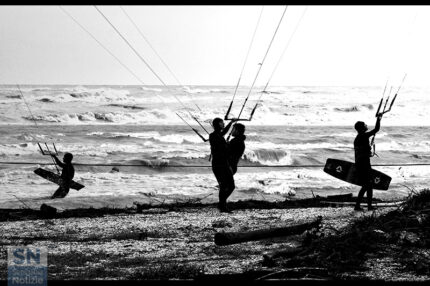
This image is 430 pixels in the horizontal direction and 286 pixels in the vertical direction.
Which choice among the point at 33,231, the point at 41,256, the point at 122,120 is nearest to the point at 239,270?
the point at 41,256

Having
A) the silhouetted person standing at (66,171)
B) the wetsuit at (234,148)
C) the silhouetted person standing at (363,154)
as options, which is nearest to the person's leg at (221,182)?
the wetsuit at (234,148)

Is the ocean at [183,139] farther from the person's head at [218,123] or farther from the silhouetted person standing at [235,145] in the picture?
the person's head at [218,123]

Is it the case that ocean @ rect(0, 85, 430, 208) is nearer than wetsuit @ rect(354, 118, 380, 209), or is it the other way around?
wetsuit @ rect(354, 118, 380, 209)

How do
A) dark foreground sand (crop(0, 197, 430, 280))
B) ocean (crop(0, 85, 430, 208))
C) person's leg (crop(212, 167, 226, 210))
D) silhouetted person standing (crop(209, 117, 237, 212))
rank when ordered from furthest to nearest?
ocean (crop(0, 85, 430, 208)) → person's leg (crop(212, 167, 226, 210)) → silhouetted person standing (crop(209, 117, 237, 212)) → dark foreground sand (crop(0, 197, 430, 280))

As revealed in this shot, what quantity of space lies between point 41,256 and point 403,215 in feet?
17.3

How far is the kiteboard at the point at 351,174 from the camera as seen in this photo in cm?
1234

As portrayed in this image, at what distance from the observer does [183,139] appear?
116 feet

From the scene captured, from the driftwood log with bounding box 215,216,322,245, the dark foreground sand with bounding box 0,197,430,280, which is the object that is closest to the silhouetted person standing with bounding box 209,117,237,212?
the dark foreground sand with bounding box 0,197,430,280

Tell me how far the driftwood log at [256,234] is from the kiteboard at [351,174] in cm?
320

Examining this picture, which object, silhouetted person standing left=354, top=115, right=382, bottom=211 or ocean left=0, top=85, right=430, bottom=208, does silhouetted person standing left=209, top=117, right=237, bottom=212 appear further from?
ocean left=0, top=85, right=430, bottom=208

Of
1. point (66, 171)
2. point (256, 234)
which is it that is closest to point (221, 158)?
point (256, 234)

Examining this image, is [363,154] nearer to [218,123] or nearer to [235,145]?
[235,145]

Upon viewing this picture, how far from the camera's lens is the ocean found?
20750mm

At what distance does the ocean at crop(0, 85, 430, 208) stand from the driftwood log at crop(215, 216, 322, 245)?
706cm
